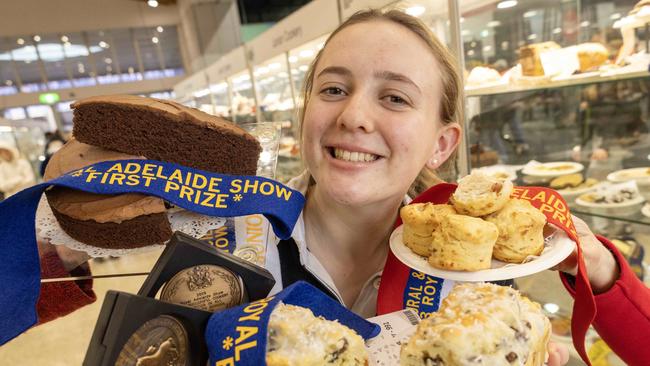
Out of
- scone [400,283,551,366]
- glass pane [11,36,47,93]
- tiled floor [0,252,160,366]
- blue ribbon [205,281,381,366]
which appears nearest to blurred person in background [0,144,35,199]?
tiled floor [0,252,160,366]

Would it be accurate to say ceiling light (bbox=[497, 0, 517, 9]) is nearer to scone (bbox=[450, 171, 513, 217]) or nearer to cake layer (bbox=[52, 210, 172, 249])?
scone (bbox=[450, 171, 513, 217])

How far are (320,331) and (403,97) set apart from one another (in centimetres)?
61

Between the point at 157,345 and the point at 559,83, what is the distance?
2.32 meters

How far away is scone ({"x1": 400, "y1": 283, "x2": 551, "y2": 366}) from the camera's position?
43 cm

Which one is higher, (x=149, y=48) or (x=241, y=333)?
(x=149, y=48)

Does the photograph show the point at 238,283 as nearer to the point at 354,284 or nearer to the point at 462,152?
the point at 354,284

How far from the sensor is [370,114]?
0.86 meters

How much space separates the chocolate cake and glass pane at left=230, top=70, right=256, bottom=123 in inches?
192

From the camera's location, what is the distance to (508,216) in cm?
85

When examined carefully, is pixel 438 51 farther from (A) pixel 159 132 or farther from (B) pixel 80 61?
(B) pixel 80 61

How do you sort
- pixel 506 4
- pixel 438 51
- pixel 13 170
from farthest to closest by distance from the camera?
pixel 13 170
pixel 506 4
pixel 438 51

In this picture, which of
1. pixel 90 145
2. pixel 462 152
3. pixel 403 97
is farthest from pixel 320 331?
pixel 462 152

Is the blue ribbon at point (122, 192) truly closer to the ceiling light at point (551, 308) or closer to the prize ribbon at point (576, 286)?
the prize ribbon at point (576, 286)

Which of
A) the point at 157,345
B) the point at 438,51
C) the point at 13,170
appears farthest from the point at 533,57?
the point at 13,170
